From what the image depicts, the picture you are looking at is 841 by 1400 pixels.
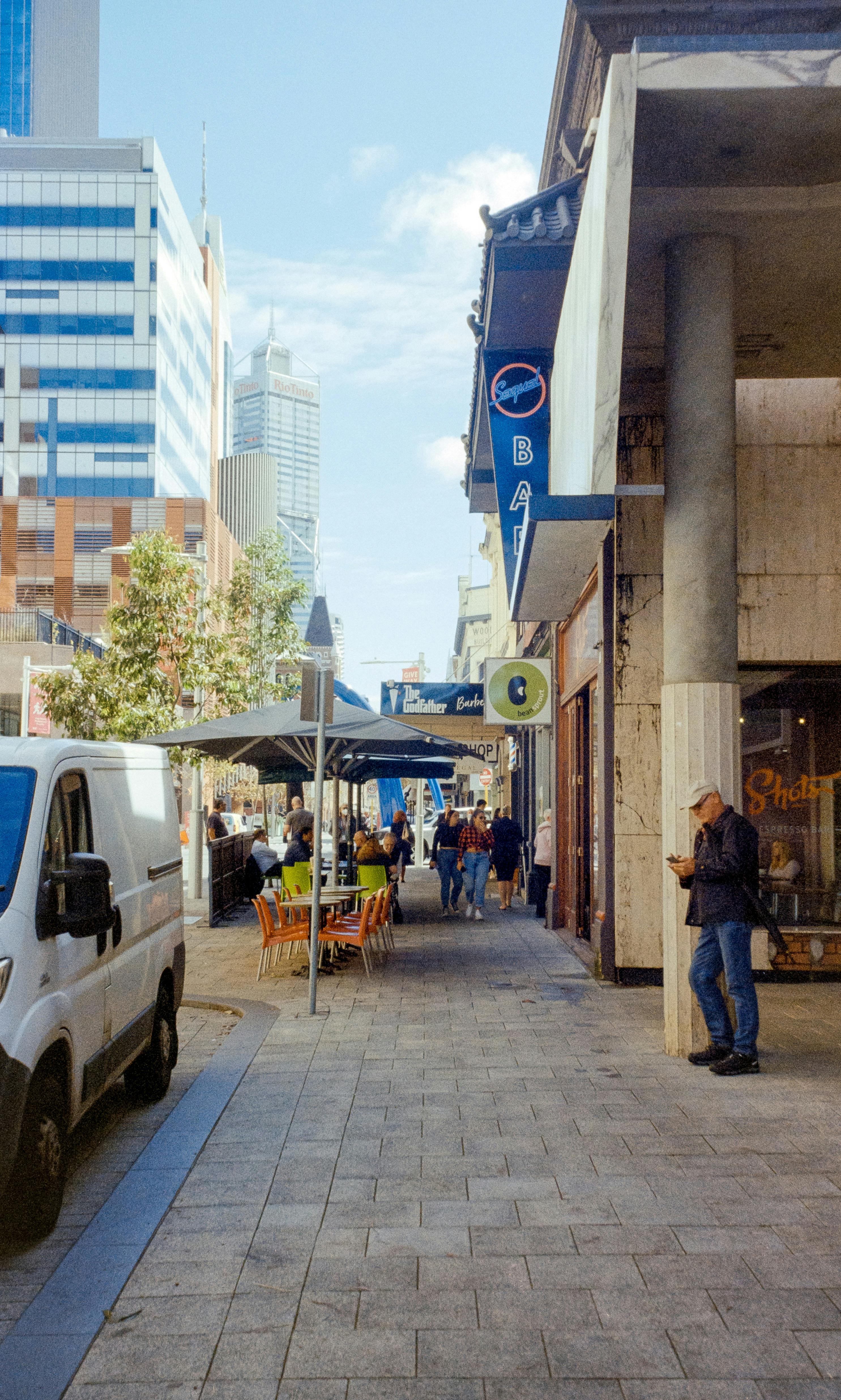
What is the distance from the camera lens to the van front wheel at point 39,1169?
4.66 metres

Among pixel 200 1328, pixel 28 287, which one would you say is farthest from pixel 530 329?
pixel 28 287

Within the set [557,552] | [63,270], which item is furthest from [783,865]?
[63,270]

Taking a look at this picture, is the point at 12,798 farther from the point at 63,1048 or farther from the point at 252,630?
the point at 252,630

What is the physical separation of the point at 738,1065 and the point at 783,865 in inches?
176

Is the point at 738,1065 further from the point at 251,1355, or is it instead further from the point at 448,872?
the point at 448,872

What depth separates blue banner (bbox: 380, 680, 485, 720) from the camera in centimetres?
2744

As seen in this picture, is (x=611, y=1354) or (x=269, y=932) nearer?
(x=611, y=1354)

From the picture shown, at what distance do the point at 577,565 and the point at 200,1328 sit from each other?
9.45 meters

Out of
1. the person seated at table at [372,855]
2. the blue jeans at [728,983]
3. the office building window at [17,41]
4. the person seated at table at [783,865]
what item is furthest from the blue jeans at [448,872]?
the office building window at [17,41]

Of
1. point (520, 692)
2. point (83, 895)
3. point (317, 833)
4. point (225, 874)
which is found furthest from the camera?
point (225, 874)

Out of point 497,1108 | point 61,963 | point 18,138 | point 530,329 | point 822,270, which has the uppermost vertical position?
point 18,138

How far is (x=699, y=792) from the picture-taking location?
306 inches

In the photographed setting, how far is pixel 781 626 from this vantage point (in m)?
11.1

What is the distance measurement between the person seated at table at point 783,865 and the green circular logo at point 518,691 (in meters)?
6.14
